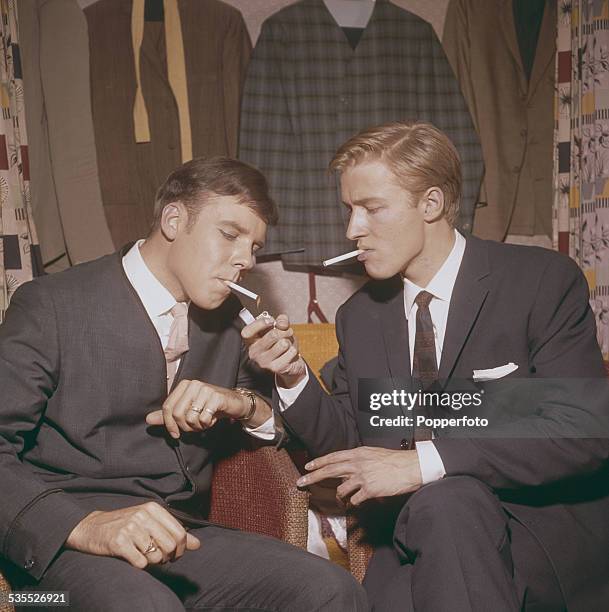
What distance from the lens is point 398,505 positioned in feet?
5.08

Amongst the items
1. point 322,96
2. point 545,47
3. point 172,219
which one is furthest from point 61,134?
point 545,47

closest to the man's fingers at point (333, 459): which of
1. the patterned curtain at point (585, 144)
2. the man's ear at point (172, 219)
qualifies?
the man's ear at point (172, 219)

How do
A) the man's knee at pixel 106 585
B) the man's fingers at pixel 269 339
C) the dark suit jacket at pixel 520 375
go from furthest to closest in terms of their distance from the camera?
the man's fingers at pixel 269 339
the dark suit jacket at pixel 520 375
the man's knee at pixel 106 585

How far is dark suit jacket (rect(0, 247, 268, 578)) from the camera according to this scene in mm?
1324

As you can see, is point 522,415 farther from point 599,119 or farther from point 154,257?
point 599,119

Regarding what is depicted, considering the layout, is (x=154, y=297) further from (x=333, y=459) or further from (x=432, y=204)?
(x=432, y=204)

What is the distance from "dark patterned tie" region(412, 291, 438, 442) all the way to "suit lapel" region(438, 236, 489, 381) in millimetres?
43

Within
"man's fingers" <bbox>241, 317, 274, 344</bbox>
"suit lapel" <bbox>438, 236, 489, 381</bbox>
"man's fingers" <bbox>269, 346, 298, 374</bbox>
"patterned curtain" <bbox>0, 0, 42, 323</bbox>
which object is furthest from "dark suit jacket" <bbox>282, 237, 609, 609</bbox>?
"patterned curtain" <bbox>0, 0, 42, 323</bbox>

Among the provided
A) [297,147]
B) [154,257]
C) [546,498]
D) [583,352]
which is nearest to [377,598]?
[546,498]

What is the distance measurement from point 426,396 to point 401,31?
1.45 m

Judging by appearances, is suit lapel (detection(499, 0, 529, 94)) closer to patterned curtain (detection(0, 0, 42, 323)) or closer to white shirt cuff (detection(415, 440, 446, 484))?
patterned curtain (detection(0, 0, 42, 323))

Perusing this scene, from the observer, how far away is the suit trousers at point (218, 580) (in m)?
1.16

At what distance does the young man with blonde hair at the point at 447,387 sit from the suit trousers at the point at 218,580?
0.14m

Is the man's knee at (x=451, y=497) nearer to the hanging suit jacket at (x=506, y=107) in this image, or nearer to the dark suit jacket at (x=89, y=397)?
the dark suit jacket at (x=89, y=397)
